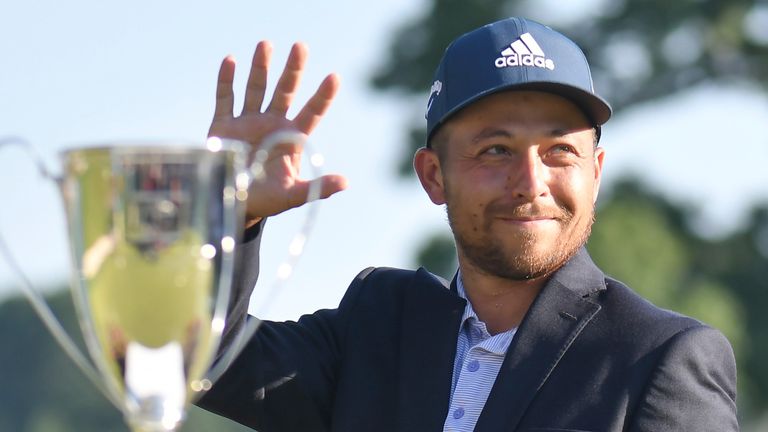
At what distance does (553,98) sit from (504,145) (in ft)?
0.52

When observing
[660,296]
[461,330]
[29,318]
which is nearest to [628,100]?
[660,296]

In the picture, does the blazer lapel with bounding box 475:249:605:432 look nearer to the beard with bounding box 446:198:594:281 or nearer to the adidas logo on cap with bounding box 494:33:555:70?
the beard with bounding box 446:198:594:281

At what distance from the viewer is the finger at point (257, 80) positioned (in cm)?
380

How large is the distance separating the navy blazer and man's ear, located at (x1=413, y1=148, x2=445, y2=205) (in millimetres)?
188

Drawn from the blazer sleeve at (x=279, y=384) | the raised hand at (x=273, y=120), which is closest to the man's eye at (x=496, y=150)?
the raised hand at (x=273, y=120)

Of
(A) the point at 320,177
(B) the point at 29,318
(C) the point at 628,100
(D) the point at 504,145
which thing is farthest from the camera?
(B) the point at 29,318

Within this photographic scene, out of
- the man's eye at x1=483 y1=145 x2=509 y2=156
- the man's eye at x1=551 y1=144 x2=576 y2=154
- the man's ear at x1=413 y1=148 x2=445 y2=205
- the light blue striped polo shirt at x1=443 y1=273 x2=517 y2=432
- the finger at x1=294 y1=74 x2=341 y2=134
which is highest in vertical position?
the finger at x1=294 y1=74 x2=341 y2=134

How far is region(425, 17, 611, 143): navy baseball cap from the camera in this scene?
3.94m

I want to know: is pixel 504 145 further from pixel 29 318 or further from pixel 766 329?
pixel 29 318

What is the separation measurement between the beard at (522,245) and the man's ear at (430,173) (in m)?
0.17

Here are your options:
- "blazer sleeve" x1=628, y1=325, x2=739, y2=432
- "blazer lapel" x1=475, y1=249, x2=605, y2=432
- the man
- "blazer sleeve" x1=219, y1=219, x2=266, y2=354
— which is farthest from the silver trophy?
"blazer sleeve" x1=628, y1=325, x2=739, y2=432

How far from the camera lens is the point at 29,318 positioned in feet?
177

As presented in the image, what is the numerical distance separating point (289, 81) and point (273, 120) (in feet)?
0.28

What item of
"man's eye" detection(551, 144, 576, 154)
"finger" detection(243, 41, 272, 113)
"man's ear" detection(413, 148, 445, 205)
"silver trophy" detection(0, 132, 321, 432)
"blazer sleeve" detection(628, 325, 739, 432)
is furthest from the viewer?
"man's ear" detection(413, 148, 445, 205)
